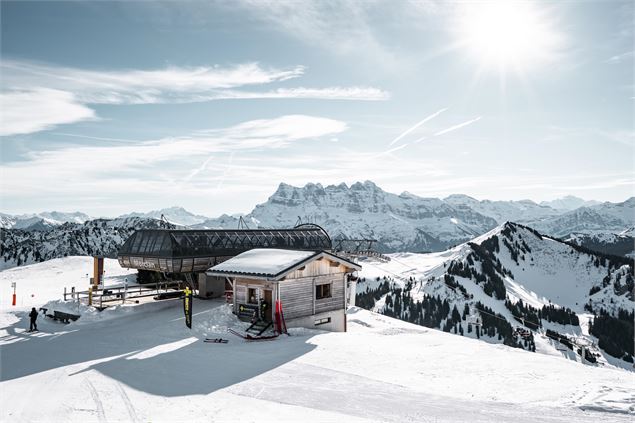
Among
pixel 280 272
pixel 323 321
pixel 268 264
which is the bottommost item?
pixel 323 321

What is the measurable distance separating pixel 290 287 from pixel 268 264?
2.16 meters

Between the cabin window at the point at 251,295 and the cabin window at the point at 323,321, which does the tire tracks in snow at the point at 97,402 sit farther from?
the cabin window at the point at 323,321

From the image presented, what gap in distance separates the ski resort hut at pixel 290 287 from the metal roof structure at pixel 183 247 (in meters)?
5.90

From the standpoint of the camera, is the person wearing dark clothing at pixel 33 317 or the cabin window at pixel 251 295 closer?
the person wearing dark clothing at pixel 33 317

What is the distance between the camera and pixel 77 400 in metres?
14.7

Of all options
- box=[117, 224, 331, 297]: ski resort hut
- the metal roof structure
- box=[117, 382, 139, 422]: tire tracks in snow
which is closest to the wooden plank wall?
box=[117, 224, 331, 297]: ski resort hut

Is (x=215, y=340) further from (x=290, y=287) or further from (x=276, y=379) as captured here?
(x=276, y=379)

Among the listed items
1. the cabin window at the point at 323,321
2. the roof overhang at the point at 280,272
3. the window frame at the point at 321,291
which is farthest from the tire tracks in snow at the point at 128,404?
the window frame at the point at 321,291

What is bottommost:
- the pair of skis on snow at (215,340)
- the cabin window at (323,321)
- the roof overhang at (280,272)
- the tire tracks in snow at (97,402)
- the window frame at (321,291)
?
the cabin window at (323,321)

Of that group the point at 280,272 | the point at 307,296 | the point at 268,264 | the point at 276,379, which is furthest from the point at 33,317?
the point at 276,379

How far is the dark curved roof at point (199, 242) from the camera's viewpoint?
37.2 metres

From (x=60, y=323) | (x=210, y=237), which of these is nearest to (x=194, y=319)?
(x=60, y=323)

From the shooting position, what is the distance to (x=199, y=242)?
1535 inches

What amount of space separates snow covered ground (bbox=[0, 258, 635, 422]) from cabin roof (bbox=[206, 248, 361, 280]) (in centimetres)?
343
